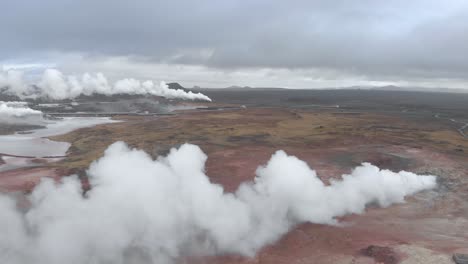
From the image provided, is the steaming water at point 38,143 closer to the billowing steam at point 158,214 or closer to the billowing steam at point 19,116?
the billowing steam at point 19,116

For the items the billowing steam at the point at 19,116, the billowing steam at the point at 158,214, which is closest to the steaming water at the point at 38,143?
the billowing steam at the point at 19,116

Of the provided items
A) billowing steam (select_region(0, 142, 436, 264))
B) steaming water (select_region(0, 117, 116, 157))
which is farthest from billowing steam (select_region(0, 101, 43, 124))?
billowing steam (select_region(0, 142, 436, 264))

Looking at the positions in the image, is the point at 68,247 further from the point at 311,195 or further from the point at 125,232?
the point at 311,195

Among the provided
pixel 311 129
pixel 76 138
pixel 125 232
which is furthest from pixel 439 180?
pixel 76 138

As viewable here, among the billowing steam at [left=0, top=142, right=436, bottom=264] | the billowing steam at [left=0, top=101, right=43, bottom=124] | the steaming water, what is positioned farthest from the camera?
the billowing steam at [left=0, top=101, right=43, bottom=124]

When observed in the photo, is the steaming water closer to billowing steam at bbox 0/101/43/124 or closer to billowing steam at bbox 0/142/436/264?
billowing steam at bbox 0/101/43/124

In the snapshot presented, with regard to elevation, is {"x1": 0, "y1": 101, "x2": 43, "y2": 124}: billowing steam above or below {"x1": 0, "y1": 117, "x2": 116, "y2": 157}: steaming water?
above

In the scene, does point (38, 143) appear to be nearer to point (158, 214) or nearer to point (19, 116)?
point (19, 116)
